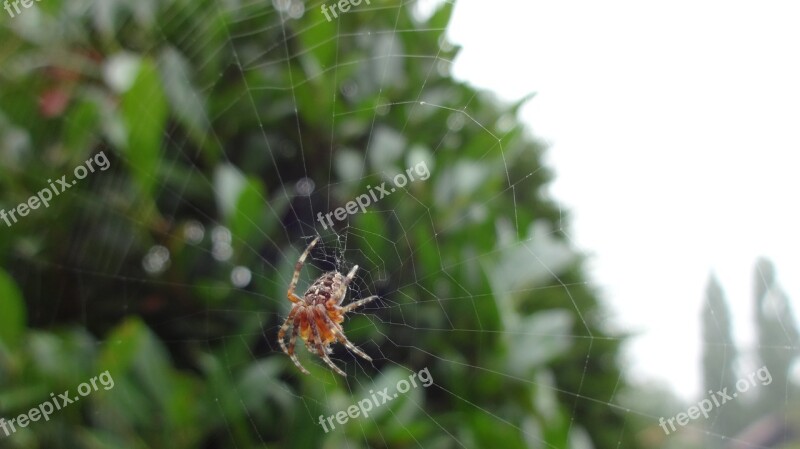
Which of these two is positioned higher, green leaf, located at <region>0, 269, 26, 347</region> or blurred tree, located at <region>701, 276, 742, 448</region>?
green leaf, located at <region>0, 269, 26, 347</region>

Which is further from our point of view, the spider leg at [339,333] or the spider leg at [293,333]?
the spider leg at [293,333]

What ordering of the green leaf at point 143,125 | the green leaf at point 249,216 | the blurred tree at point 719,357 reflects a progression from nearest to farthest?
the blurred tree at point 719,357, the green leaf at point 249,216, the green leaf at point 143,125

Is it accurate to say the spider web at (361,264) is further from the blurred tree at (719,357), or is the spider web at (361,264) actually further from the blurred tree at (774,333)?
the blurred tree at (774,333)

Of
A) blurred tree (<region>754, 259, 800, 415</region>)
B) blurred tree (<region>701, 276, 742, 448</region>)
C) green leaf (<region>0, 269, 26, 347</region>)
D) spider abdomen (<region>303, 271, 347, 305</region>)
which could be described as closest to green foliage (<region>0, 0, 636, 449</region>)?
green leaf (<region>0, 269, 26, 347</region>)

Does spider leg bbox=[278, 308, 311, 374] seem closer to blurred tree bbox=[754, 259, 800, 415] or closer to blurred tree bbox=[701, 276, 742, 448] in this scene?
blurred tree bbox=[701, 276, 742, 448]

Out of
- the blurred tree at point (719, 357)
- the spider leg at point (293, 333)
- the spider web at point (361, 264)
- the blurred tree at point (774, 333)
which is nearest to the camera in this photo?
the blurred tree at point (774, 333)

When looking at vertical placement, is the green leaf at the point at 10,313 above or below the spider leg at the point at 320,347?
above

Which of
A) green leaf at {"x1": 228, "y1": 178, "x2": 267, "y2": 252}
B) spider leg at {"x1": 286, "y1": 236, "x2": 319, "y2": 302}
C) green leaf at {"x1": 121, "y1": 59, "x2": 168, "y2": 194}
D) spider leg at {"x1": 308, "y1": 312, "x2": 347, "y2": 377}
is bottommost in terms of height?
spider leg at {"x1": 308, "y1": 312, "x2": 347, "y2": 377}

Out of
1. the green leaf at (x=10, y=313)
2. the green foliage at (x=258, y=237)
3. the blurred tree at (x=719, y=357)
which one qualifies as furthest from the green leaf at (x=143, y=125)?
the blurred tree at (x=719, y=357)
